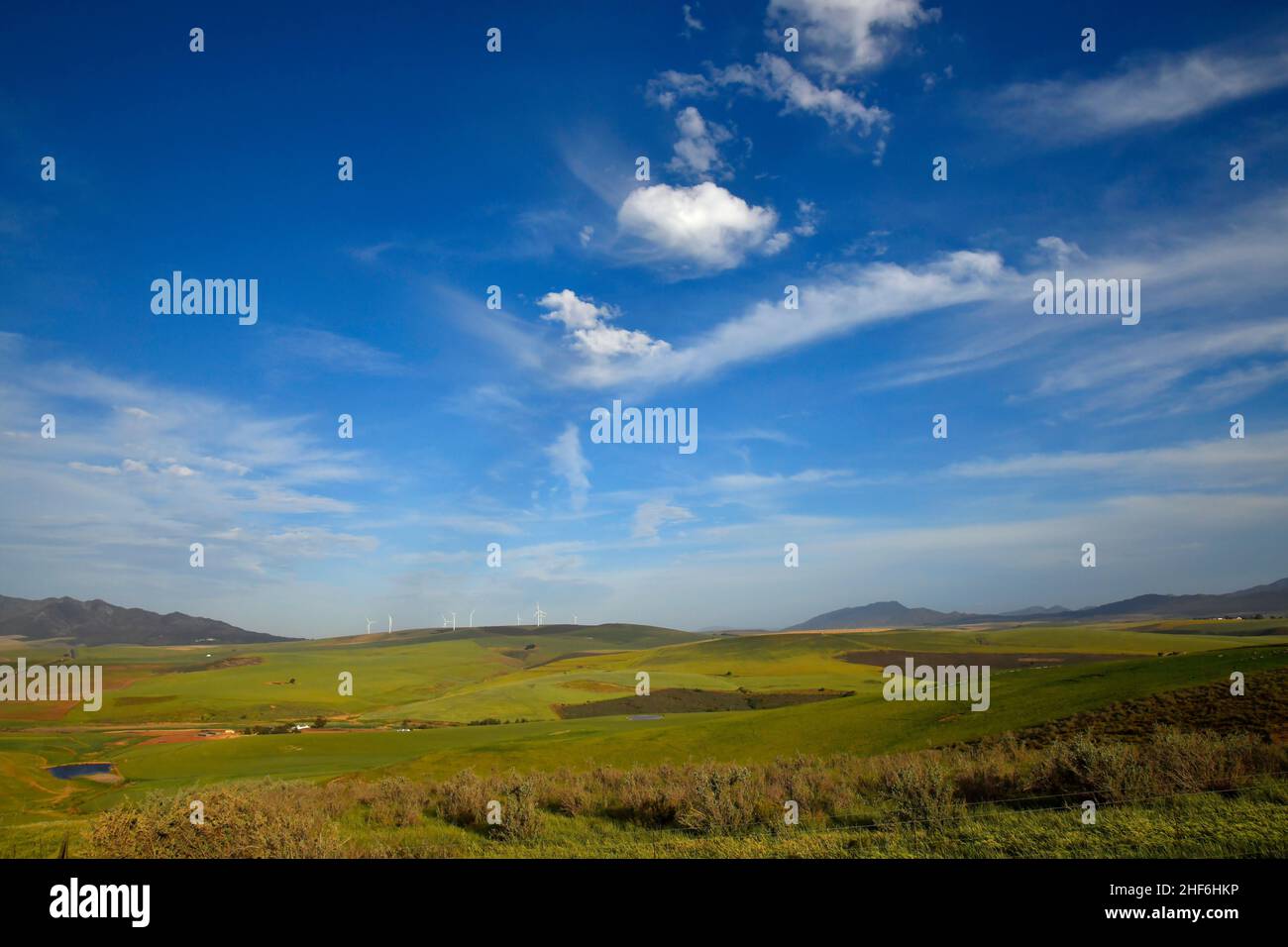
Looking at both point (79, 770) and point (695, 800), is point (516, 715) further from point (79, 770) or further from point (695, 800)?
point (695, 800)

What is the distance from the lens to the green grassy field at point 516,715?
134ft

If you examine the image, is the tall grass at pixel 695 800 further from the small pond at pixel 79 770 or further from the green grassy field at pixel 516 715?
the small pond at pixel 79 770

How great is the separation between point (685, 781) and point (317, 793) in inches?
570

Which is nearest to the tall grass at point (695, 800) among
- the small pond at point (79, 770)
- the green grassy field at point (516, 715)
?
the green grassy field at point (516, 715)

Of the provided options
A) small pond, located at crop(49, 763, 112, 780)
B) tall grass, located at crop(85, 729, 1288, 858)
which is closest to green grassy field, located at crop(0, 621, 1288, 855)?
small pond, located at crop(49, 763, 112, 780)

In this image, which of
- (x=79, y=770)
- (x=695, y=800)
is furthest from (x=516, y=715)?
(x=695, y=800)

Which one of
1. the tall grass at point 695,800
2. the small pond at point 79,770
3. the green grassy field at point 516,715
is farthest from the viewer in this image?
the small pond at point 79,770

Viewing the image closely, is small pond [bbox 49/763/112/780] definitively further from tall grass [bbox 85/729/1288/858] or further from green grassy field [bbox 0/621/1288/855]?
tall grass [bbox 85/729/1288/858]

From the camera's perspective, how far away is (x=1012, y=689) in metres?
49.3

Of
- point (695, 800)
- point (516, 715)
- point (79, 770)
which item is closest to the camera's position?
point (695, 800)

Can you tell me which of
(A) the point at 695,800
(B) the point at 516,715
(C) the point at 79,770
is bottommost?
(B) the point at 516,715

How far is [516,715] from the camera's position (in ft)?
309

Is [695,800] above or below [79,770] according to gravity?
above
